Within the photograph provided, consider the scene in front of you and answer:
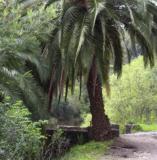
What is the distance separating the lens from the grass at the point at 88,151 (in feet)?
48.6

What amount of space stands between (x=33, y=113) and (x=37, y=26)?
3461mm

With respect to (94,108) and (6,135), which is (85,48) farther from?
(6,135)

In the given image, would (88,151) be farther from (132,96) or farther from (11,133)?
(132,96)

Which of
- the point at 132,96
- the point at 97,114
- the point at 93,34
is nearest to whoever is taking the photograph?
the point at 93,34

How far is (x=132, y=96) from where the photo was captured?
110 ft

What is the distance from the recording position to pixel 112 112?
1331 inches

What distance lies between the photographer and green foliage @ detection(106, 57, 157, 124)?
33.5m

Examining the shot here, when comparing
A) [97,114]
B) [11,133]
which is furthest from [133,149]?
[11,133]

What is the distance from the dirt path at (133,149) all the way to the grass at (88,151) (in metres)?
0.28

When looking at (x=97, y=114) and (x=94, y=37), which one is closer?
(x=94, y=37)

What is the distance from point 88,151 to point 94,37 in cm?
402

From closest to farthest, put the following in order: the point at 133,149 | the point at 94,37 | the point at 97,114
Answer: the point at 94,37 < the point at 133,149 < the point at 97,114

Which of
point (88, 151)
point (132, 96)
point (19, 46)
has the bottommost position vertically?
point (88, 151)

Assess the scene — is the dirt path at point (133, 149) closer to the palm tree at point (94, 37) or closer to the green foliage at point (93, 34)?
the palm tree at point (94, 37)
